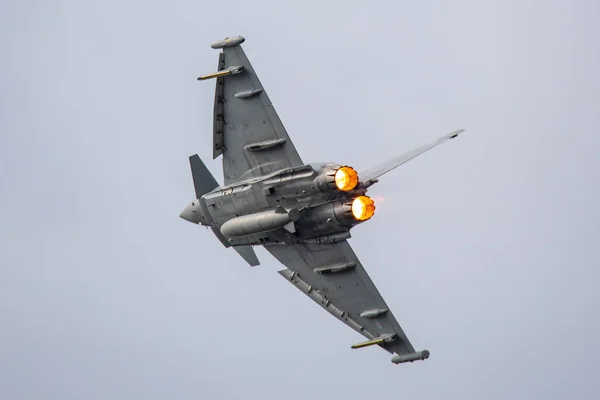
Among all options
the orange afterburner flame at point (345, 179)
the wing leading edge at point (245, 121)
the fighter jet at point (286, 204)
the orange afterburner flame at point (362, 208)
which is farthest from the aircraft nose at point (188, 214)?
the orange afterburner flame at point (345, 179)

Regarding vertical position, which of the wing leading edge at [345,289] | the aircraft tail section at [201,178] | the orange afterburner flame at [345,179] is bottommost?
the wing leading edge at [345,289]

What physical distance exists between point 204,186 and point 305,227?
3730mm

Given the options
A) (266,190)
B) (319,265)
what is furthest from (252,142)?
(319,265)

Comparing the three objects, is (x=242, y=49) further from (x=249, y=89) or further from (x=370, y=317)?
(x=370, y=317)

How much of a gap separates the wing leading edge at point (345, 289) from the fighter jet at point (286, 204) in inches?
1.0

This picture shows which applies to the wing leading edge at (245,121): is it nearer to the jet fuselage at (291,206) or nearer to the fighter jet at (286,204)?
the fighter jet at (286,204)

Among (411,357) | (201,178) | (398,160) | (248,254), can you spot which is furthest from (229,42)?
(411,357)

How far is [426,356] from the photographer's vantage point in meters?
44.5

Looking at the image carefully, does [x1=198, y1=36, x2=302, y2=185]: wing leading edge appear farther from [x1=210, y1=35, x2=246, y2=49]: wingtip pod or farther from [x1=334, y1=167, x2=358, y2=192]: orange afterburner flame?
[x1=334, y1=167, x2=358, y2=192]: orange afterburner flame

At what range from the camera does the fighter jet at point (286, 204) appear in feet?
138

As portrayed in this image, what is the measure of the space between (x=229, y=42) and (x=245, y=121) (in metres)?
2.16

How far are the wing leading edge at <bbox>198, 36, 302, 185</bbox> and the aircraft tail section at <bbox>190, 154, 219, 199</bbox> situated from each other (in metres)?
1.52

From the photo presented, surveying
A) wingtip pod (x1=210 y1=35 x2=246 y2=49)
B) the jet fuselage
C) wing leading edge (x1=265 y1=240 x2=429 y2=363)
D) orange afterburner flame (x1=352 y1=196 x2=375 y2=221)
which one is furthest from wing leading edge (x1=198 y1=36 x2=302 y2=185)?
wing leading edge (x1=265 y1=240 x2=429 y2=363)

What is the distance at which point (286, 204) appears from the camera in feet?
140
